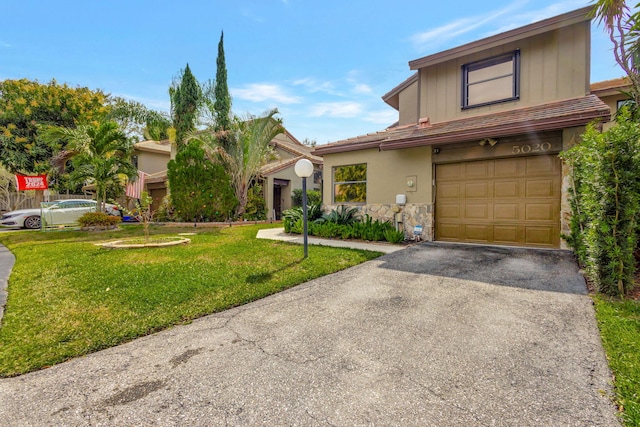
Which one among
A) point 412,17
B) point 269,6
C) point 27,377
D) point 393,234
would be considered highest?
point 269,6

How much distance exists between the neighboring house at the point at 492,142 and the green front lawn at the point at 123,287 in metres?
3.21

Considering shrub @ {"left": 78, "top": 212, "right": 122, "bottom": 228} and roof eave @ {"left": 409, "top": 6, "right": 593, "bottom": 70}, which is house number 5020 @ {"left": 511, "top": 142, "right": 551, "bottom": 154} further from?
shrub @ {"left": 78, "top": 212, "right": 122, "bottom": 228}

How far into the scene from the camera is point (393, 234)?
28.2 feet

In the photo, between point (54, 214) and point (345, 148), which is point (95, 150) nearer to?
point (54, 214)

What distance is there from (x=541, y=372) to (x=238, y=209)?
46.4 feet

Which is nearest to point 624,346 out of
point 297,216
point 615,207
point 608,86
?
point 615,207

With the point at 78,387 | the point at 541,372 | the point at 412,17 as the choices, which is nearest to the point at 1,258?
the point at 78,387

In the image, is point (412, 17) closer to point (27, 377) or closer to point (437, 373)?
point (437, 373)

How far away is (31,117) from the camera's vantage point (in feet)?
61.0

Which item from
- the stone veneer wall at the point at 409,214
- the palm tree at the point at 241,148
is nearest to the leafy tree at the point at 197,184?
the palm tree at the point at 241,148

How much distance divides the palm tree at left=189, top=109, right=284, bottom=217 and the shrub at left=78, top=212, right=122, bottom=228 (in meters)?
5.22

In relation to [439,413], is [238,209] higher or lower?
higher

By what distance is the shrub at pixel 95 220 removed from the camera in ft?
40.0

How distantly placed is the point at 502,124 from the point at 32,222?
20.4 m
